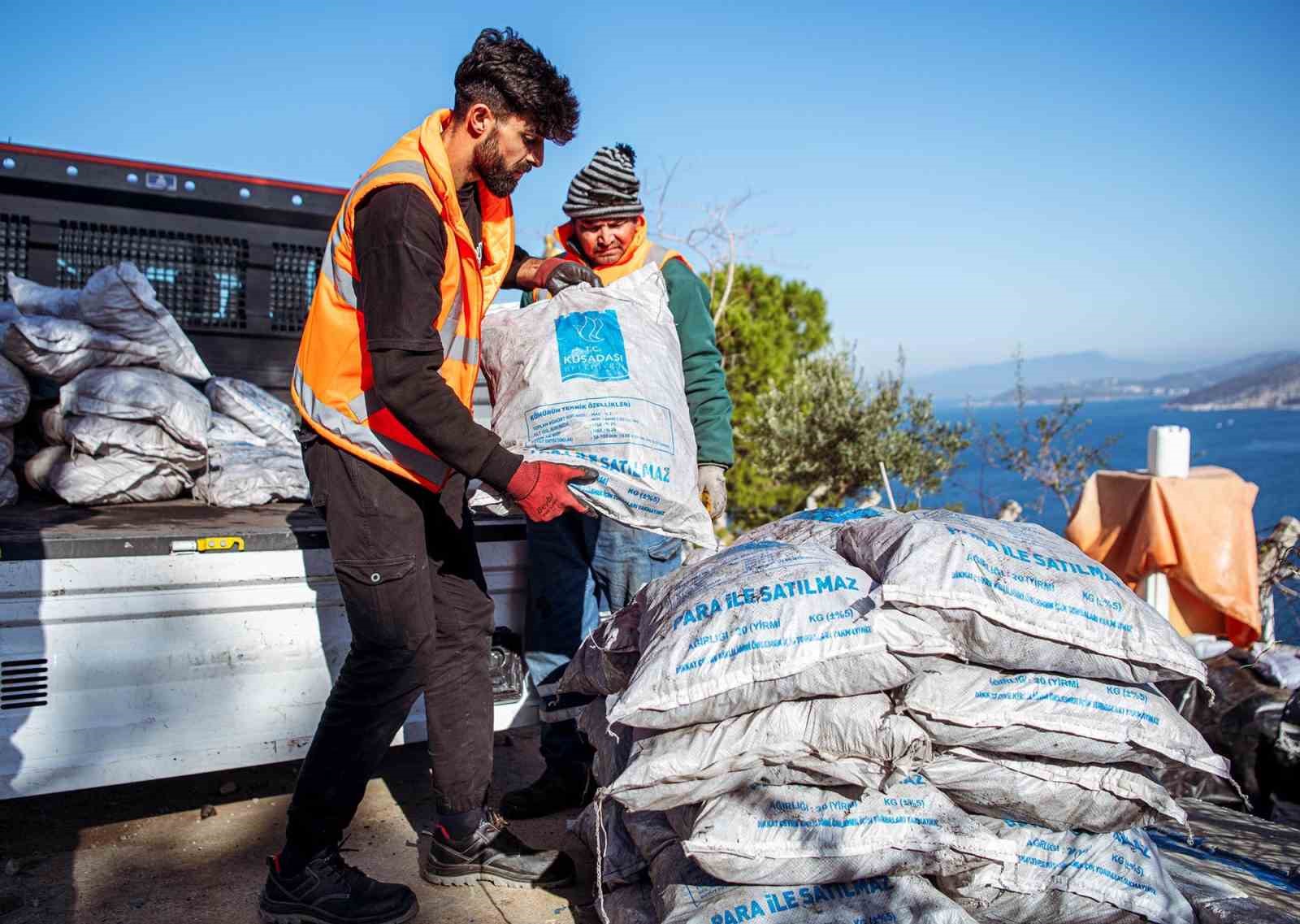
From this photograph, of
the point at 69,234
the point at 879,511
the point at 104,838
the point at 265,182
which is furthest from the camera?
the point at 265,182

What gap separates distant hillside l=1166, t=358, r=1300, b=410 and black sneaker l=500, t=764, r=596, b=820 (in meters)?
49.0

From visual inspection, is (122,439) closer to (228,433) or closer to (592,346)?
(228,433)

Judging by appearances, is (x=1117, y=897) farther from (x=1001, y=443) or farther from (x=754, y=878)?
(x=1001, y=443)

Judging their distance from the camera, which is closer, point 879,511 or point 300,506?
point 879,511

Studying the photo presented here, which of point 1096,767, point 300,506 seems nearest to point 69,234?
point 300,506

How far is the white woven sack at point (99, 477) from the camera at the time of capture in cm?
343

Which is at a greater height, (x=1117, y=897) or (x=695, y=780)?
(x=695, y=780)

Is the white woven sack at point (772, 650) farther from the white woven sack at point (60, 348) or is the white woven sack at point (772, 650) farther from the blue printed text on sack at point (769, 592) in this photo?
the white woven sack at point (60, 348)

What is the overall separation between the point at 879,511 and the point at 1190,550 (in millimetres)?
2424

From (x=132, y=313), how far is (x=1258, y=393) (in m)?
51.9

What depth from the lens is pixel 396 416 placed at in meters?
2.31

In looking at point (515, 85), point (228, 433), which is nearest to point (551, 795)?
point (228, 433)

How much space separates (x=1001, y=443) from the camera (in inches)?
Answer: 364

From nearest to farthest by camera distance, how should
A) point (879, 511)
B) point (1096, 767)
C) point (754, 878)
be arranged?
point (754, 878) < point (1096, 767) < point (879, 511)
